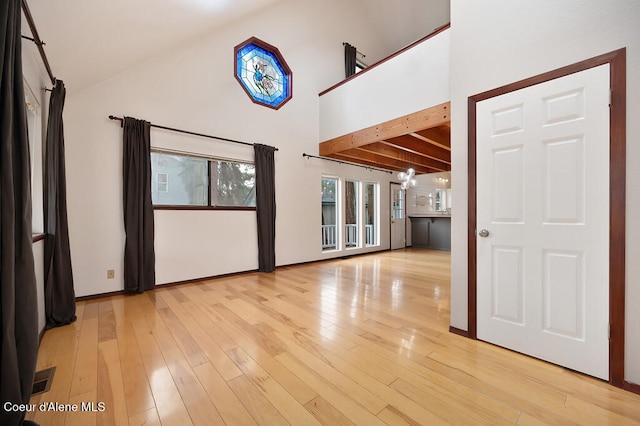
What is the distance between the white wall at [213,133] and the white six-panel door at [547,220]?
3542 mm

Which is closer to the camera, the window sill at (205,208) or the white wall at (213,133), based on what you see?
the white wall at (213,133)

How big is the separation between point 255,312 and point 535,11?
3500 mm

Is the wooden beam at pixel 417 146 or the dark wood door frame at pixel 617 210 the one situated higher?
the wooden beam at pixel 417 146

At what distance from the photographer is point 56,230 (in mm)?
2463

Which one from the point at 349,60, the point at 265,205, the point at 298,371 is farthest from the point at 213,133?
the point at 349,60

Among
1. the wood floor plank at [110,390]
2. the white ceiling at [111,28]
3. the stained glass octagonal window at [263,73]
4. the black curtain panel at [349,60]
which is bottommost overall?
the wood floor plank at [110,390]

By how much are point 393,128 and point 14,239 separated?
391 cm

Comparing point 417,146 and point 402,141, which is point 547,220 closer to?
point 402,141

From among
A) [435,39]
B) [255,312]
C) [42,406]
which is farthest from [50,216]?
[435,39]

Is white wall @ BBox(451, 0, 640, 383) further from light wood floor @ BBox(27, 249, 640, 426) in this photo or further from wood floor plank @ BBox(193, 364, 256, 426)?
wood floor plank @ BBox(193, 364, 256, 426)

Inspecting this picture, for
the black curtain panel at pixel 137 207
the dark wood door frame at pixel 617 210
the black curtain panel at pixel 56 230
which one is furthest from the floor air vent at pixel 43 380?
the dark wood door frame at pixel 617 210

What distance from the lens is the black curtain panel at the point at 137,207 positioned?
336 centimetres

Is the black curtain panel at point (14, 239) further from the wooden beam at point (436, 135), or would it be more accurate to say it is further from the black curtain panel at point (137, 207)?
the wooden beam at point (436, 135)

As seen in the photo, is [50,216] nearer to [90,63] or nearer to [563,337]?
[90,63]
